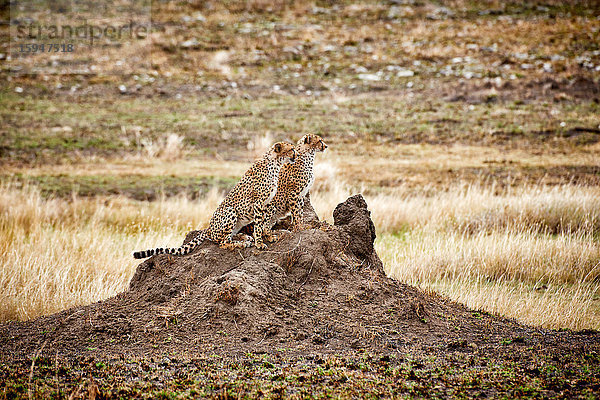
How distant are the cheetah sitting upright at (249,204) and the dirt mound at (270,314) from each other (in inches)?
5.3

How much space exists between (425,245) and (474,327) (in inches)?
179

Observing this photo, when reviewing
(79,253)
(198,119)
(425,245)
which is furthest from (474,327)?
(198,119)

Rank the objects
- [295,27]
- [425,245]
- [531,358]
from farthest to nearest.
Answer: [295,27], [425,245], [531,358]

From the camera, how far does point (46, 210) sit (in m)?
13.0

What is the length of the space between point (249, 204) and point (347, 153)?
14293 millimetres

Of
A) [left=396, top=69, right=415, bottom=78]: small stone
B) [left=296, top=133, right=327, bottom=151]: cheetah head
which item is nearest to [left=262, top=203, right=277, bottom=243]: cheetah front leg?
[left=296, top=133, right=327, bottom=151]: cheetah head

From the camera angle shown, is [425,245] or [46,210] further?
[46,210]

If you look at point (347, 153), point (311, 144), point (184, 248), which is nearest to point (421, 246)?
Answer: point (311, 144)

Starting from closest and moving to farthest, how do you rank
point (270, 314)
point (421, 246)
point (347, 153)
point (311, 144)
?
point (270, 314), point (311, 144), point (421, 246), point (347, 153)

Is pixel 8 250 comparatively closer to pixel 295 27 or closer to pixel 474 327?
pixel 474 327

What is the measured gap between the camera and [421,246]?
11.2 meters

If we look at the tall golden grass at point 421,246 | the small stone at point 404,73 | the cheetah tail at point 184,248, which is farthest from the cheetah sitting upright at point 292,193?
the small stone at point 404,73

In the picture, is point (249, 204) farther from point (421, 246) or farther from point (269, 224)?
point (421, 246)

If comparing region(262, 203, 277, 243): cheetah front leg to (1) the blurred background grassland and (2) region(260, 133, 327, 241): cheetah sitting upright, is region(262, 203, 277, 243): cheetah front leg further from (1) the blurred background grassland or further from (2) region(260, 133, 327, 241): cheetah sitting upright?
(1) the blurred background grassland
